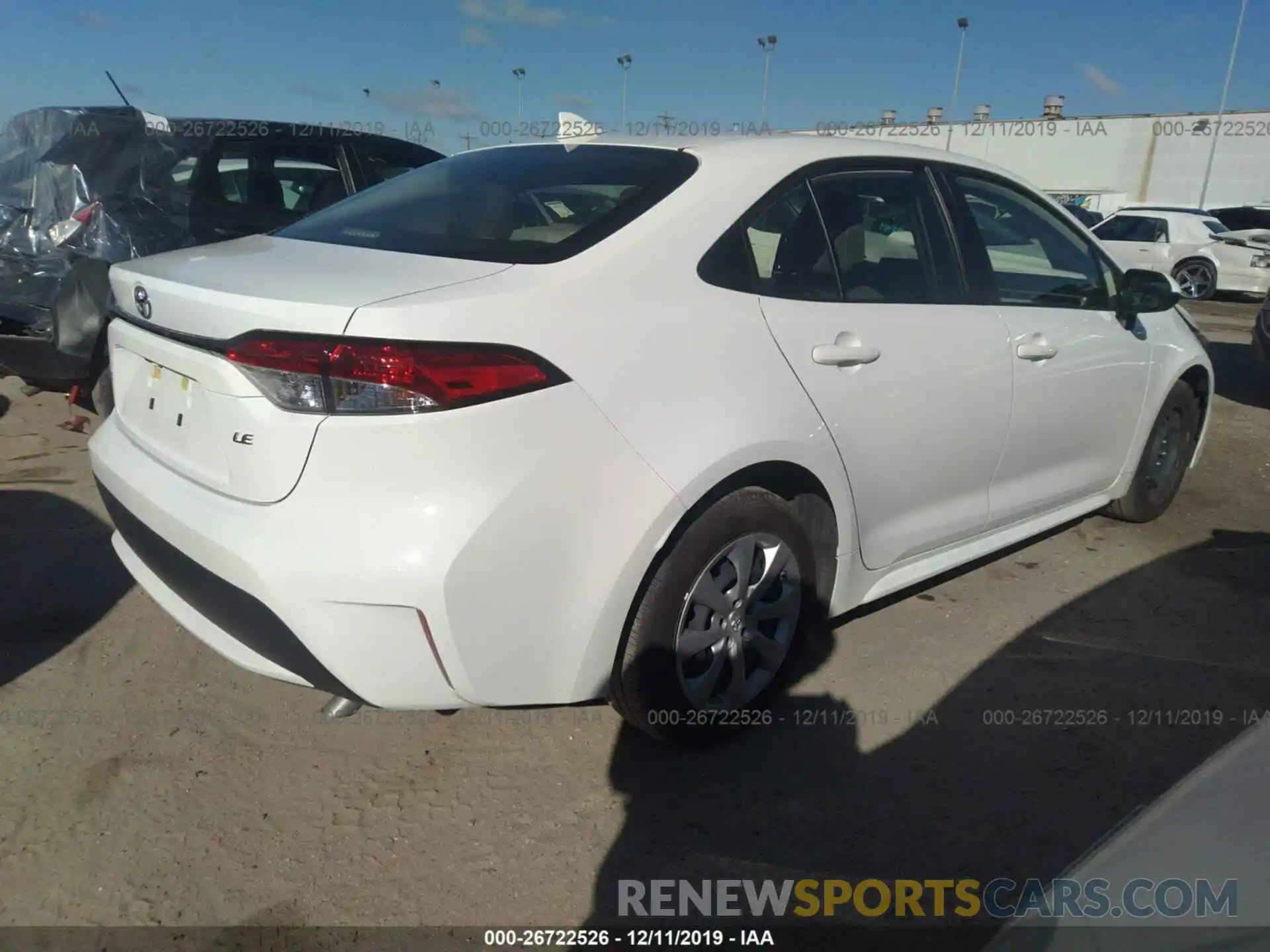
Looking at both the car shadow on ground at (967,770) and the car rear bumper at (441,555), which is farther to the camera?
the car shadow on ground at (967,770)

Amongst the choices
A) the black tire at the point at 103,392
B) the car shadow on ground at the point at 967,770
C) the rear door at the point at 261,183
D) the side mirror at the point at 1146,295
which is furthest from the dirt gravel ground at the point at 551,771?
the rear door at the point at 261,183

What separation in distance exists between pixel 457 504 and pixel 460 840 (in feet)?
3.04

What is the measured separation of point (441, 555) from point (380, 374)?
0.38 meters

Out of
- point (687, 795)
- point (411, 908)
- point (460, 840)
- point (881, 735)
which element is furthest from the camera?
point (881, 735)

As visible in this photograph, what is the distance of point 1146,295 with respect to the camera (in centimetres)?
365

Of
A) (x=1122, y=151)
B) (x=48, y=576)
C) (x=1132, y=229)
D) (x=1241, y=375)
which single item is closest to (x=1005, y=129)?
(x=1122, y=151)

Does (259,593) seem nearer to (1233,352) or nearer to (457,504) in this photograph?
(457,504)

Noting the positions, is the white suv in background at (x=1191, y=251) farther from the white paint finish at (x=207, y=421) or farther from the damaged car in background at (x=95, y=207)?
the white paint finish at (x=207, y=421)

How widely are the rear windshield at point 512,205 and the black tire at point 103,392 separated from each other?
206 centimetres

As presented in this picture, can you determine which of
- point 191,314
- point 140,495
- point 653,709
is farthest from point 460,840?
point 191,314

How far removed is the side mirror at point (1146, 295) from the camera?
3643 millimetres

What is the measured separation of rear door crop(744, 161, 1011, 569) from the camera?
254cm

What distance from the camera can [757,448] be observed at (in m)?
2.32
